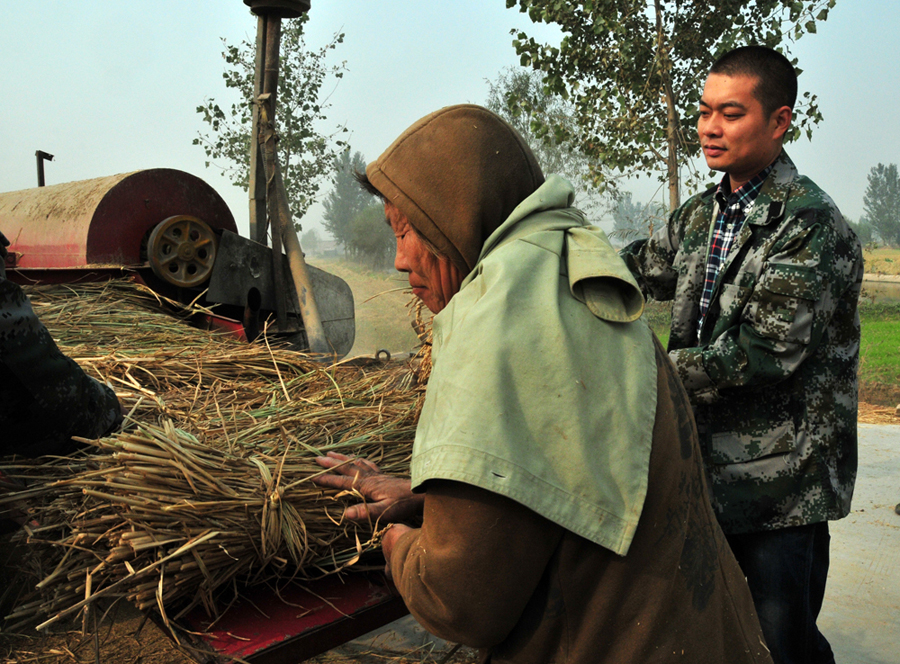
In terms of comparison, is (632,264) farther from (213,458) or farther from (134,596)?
(134,596)

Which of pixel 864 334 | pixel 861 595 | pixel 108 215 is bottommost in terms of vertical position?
pixel 861 595

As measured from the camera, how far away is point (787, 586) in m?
1.86

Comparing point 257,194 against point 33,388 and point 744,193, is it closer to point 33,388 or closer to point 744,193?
point 33,388

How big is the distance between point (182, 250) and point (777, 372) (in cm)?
334

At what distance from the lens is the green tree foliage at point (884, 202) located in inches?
3101

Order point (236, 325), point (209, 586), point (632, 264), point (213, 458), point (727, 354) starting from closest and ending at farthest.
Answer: point (209, 586) → point (213, 458) → point (727, 354) → point (632, 264) → point (236, 325)

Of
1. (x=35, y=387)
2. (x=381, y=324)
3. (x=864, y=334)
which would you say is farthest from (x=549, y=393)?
(x=381, y=324)

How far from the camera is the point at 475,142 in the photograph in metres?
1.20

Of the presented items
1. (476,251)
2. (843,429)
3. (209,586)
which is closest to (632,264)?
(843,429)

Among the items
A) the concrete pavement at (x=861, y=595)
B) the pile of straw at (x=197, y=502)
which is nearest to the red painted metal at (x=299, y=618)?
the pile of straw at (x=197, y=502)

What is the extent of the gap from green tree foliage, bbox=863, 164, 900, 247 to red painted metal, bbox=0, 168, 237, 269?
294 feet

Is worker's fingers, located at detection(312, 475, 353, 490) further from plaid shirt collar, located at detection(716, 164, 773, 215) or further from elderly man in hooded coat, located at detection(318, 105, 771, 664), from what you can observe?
plaid shirt collar, located at detection(716, 164, 773, 215)

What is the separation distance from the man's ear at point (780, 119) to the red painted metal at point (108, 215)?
132 inches

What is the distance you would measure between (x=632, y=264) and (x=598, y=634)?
150 cm
